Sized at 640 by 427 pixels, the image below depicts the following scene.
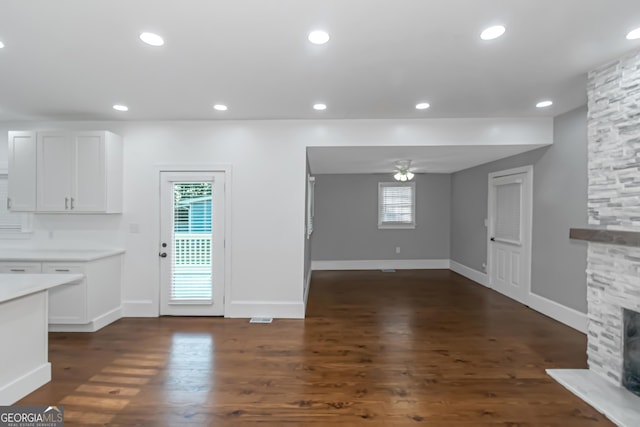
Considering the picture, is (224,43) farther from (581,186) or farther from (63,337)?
(581,186)

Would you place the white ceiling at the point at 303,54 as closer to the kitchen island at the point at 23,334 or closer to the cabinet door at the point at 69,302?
the kitchen island at the point at 23,334

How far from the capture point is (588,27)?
82.3 inches

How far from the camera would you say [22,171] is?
12.8 feet

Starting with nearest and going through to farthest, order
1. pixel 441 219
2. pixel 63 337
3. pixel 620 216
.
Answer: pixel 620 216 → pixel 63 337 → pixel 441 219

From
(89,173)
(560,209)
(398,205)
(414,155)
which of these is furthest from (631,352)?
(89,173)

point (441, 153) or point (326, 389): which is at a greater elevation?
point (441, 153)

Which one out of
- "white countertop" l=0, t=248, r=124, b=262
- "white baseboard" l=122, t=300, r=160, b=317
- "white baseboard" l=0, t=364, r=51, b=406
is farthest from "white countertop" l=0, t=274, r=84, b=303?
"white baseboard" l=122, t=300, r=160, b=317

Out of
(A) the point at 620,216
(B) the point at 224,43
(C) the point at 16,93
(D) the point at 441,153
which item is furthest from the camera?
(D) the point at 441,153

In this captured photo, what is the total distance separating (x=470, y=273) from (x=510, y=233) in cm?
170

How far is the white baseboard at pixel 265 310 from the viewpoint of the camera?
4.19 meters

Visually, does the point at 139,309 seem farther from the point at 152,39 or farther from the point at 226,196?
the point at 152,39

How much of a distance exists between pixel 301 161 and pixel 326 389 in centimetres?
273

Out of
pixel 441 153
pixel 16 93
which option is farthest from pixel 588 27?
pixel 16 93

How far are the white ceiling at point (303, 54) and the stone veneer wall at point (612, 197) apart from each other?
0.86 feet
